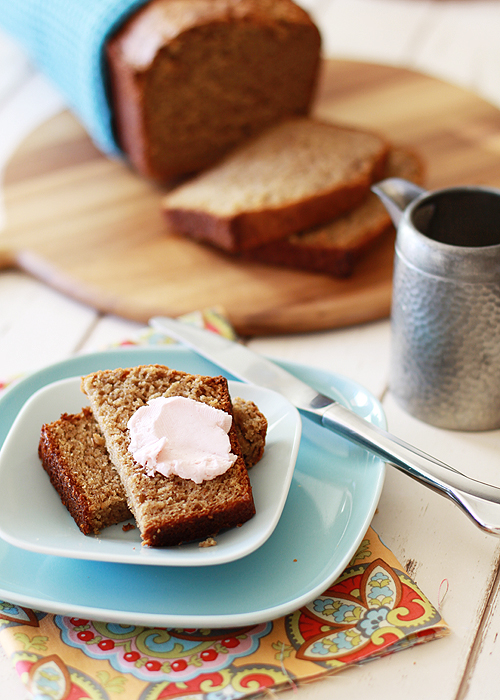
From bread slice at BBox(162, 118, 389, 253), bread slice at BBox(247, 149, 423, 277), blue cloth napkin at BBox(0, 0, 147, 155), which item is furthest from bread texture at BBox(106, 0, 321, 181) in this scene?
bread slice at BBox(247, 149, 423, 277)

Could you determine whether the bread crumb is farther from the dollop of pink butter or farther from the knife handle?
the knife handle

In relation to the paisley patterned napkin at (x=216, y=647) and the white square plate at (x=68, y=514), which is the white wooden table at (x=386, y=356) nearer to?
the paisley patterned napkin at (x=216, y=647)

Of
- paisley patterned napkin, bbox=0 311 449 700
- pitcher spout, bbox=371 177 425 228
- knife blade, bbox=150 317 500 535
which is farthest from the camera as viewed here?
pitcher spout, bbox=371 177 425 228

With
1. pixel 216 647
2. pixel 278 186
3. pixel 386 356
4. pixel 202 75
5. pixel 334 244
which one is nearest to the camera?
pixel 216 647

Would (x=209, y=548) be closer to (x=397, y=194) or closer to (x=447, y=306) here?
(x=447, y=306)

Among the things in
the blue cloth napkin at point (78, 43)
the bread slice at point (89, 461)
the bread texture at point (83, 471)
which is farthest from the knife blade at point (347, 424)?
the blue cloth napkin at point (78, 43)

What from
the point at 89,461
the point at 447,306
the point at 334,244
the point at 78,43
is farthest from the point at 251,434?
the point at 78,43

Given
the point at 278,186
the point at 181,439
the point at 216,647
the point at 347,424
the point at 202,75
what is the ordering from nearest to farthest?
the point at 216,647 → the point at 181,439 → the point at 347,424 → the point at 278,186 → the point at 202,75
